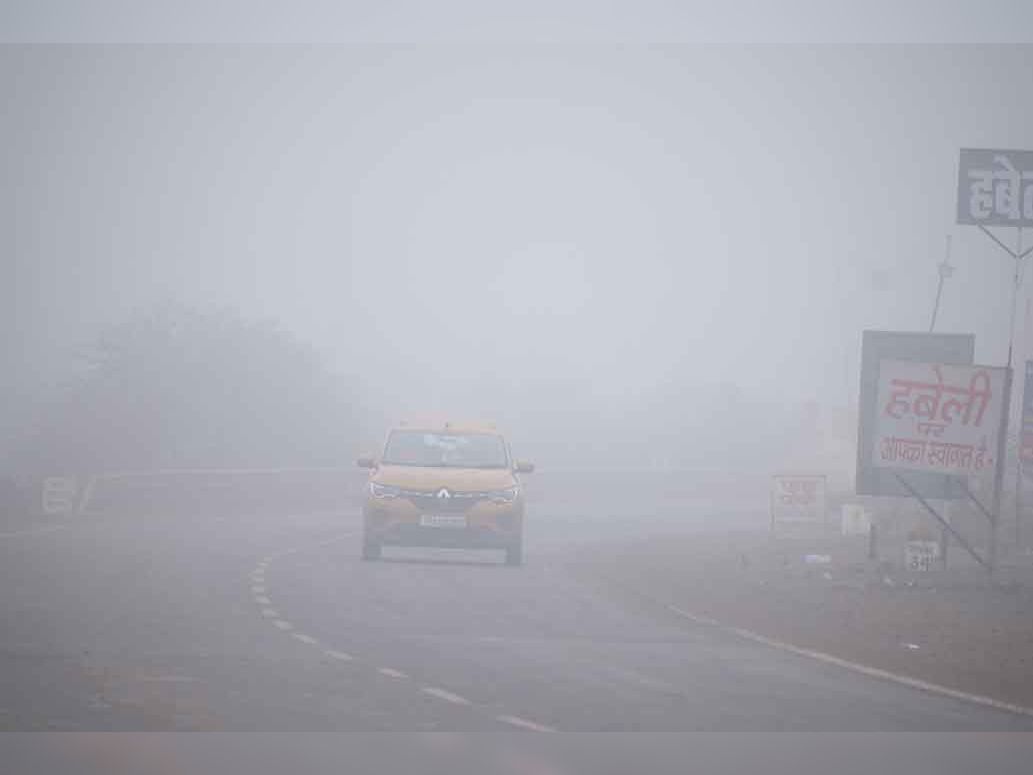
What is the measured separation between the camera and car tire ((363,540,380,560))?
22.4 metres

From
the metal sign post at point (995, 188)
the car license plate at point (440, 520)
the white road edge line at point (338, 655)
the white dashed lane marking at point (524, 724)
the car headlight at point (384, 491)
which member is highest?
the metal sign post at point (995, 188)

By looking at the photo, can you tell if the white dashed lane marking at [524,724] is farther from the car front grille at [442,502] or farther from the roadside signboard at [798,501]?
the roadside signboard at [798,501]

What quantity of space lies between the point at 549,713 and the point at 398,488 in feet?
40.8

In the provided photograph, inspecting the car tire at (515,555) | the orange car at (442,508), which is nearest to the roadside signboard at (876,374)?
the car tire at (515,555)

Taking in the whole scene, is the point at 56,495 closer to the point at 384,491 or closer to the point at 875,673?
the point at 384,491

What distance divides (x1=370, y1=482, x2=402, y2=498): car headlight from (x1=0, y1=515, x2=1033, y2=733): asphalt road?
4.02ft

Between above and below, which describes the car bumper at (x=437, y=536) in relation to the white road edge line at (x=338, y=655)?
below

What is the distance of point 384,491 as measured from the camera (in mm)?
21969

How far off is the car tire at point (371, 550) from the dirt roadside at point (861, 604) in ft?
10.5

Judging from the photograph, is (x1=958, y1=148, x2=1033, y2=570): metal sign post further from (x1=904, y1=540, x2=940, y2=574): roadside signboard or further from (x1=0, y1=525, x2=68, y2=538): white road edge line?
(x1=0, y1=525, x2=68, y2=538): white road edge line

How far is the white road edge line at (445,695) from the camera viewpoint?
33.0ft

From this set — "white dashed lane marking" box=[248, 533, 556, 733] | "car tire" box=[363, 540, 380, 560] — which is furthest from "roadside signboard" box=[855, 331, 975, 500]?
"white dashed lane marking" box=[248, 533, 556, 733]

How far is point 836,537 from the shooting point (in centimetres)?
3169

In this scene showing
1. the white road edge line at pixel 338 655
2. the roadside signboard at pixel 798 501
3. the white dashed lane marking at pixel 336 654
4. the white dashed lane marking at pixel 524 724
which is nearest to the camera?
the white dashed lane marking at pixel 524 724
